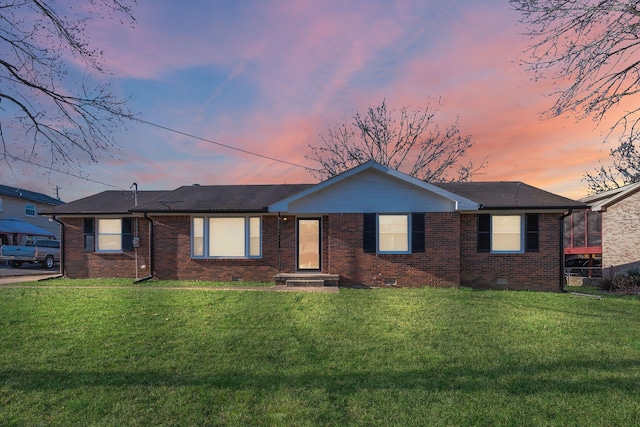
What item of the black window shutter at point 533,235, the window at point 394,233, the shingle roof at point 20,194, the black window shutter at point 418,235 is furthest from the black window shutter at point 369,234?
the shingle roof at point 20,194

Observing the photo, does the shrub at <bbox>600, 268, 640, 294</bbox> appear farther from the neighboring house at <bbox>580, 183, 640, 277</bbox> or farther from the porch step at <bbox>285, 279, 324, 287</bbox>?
the porch step at <bbox>285, 279, 324, 287</bbox>

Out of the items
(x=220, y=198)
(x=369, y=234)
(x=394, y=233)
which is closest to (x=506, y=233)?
(x=394, y=233)

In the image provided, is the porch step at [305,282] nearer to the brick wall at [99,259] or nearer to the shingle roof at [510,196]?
the shingle roof at [510,196]

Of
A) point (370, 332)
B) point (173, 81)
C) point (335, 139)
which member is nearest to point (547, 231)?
point (370, 332)

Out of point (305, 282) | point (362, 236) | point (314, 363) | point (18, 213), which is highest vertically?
point (18, 213)

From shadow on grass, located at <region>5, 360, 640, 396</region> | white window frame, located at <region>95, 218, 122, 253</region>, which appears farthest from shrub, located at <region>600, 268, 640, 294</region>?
white window frame, located at <region>95, 218, 122, 253</region>

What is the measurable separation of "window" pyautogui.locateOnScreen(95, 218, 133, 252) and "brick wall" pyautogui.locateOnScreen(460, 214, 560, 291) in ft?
42.5

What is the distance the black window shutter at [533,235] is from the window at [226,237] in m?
9.65

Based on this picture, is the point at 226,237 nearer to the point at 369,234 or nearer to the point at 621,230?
the point at 369,234

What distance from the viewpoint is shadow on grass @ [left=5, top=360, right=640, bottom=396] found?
436 cm

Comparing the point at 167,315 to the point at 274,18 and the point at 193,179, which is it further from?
the point at 193,179

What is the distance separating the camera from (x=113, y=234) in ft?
47.6

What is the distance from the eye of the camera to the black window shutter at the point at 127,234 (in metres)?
14.3

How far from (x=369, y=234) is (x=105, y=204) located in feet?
37.3
